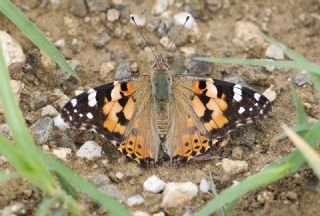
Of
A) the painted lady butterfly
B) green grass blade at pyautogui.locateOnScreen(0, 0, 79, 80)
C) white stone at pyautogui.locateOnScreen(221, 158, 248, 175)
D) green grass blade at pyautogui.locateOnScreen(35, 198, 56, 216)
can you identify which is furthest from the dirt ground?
green grass blade at pyautogui.locateOnScreen(0, 0, 79, 80)

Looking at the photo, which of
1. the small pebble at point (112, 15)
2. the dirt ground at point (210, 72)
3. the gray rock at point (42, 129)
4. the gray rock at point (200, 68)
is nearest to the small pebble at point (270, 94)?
the dirt ground at point (210, 72)

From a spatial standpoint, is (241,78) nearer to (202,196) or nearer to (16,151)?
(202,196)

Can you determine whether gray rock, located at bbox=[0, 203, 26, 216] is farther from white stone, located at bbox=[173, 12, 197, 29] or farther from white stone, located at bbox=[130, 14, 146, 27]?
white stone, located at bbox=[173, 12, 197, 29]

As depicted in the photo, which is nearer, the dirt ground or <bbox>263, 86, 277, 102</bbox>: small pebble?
the dirt ground

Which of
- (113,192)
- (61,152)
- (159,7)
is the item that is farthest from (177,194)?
(159,7)

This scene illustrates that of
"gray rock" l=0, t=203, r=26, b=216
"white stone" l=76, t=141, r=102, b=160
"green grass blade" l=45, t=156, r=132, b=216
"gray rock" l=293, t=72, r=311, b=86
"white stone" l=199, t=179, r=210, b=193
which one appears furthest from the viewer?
"gray rock" l=293, t=72, r=311, b=86
